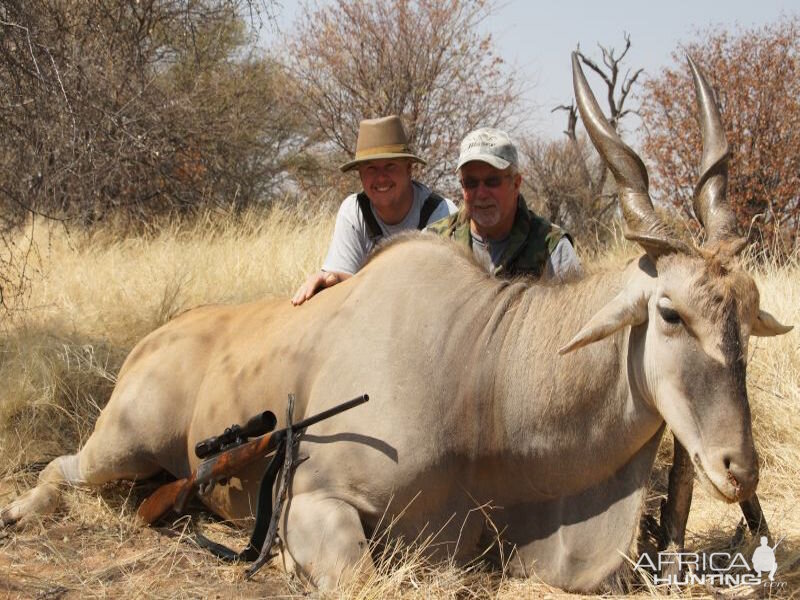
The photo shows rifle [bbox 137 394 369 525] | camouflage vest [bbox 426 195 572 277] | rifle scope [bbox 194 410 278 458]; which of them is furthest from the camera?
camouflage vest [bbox 426 195 572 277]

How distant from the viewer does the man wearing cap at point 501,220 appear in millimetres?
4492

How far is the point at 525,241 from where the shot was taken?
4.65 m

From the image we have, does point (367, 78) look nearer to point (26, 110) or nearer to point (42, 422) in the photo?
point (26, 110)

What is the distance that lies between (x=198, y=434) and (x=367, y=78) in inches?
395

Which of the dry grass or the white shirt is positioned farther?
the white shirt

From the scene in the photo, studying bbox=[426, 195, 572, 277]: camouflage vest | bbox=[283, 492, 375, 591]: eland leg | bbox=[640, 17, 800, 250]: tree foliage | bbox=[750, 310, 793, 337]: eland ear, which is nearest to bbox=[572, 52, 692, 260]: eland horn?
bbox=[750, 310, 793, 337]: eland ear

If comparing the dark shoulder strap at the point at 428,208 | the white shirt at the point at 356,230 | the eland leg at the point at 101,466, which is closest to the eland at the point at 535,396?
the eland leg at the point at 101,466

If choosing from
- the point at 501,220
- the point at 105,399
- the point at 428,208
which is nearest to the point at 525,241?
the point at 501,220

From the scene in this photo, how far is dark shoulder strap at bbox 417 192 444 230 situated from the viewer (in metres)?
5.47

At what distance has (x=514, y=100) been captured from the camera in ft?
48.8

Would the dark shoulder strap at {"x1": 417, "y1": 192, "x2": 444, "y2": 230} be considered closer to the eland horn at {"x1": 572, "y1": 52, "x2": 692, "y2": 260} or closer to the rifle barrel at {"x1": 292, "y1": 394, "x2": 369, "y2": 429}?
the eland horn at {"x1": 572, "y1": 52, "x2": 692, "y2": 260}

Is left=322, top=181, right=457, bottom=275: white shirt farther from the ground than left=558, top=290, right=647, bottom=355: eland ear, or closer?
farther from the ground

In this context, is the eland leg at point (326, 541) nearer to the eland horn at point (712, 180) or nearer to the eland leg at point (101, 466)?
the eland leg at point (101, 466)

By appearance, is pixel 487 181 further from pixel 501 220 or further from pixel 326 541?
pixel 326 541
